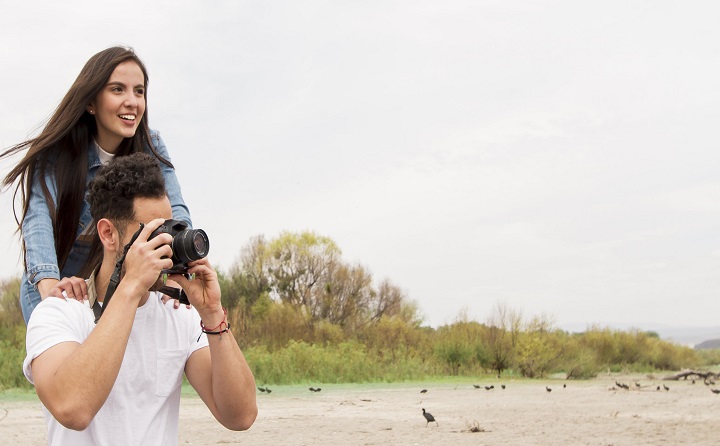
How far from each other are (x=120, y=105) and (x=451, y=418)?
7339 mm

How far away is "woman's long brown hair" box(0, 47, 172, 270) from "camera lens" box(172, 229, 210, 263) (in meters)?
1.27

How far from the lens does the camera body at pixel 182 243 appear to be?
227cm

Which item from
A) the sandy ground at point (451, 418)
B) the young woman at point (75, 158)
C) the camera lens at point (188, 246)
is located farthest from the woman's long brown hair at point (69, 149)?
the sandy ground at point (451, 418)

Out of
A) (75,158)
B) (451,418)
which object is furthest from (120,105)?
(451,418)

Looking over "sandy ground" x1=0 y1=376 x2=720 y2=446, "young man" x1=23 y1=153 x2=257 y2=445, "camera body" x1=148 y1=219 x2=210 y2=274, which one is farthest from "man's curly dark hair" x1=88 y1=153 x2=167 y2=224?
"sandy ground" x1=0 y1=376 x2=720 y2=446

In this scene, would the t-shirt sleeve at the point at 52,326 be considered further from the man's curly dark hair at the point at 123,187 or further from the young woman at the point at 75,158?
the young woman at the point at 75,158

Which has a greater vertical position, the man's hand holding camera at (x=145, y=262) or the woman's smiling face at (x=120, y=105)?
the woman's smiling face at (x=120, y=105)

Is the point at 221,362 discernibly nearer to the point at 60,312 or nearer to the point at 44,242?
the point at 60,312

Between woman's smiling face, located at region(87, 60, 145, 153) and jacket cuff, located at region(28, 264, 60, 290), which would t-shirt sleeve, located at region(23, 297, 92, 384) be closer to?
jacket cuff, located at region(28, 264, 60, 290)

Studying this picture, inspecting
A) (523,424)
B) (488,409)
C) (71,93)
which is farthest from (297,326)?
(71,93)

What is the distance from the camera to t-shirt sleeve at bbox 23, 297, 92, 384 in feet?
7.33

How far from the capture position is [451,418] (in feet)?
32.9

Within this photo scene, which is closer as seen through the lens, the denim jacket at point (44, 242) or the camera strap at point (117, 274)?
the camera strap at point (117, 274)

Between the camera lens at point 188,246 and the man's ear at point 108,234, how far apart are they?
195 mm
